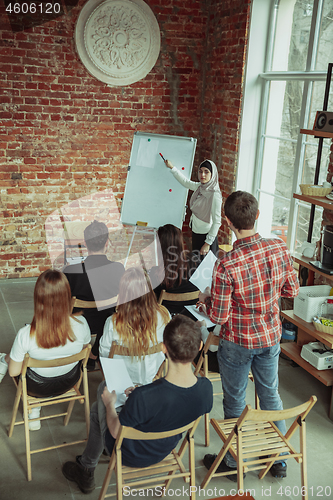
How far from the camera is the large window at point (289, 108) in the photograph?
4.07m

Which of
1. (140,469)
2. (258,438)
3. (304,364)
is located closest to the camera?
(140,469)

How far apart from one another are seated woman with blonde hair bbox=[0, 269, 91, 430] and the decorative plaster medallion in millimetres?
3352

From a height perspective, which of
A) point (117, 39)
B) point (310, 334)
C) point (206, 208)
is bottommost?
point (310, 334)

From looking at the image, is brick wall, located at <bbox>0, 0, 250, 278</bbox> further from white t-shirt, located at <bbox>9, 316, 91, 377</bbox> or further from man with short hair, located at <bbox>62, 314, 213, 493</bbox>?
man with short hair, located at <bbox>62, 314, 213, 493</bbox>

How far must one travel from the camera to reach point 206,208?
14.7 ft

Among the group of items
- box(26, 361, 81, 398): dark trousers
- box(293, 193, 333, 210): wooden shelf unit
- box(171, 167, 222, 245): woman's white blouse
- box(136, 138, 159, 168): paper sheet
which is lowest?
box(26, 361, 81, 398): dark trousers

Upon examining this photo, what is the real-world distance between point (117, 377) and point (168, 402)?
19.0 inches

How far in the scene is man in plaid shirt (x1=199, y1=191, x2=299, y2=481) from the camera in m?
2.27

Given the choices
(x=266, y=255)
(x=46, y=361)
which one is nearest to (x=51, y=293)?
(x=46, y=361)

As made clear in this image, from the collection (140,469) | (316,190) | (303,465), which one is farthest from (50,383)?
(316,190)

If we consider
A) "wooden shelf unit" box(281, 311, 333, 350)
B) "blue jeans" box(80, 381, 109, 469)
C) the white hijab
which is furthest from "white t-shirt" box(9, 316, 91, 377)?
the white hijab

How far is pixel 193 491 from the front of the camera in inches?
85.0

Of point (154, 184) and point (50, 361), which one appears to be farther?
point (154, 184)

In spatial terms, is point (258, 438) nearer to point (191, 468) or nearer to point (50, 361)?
point (191, 468)
